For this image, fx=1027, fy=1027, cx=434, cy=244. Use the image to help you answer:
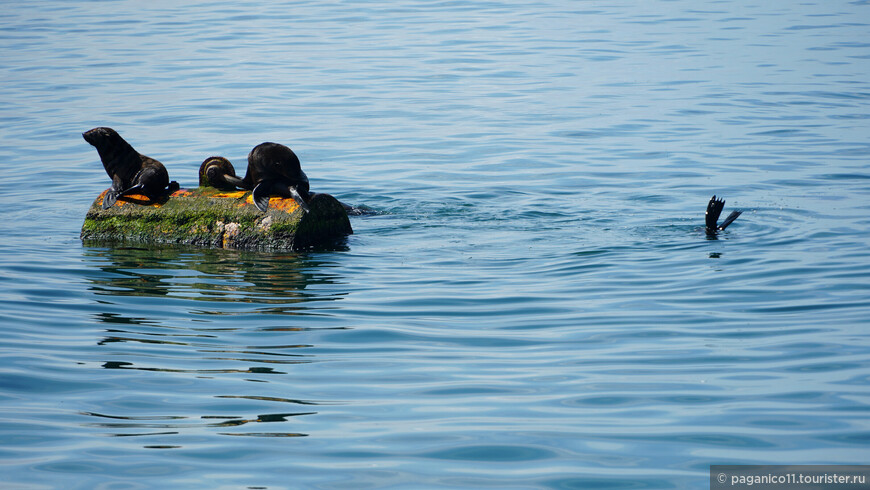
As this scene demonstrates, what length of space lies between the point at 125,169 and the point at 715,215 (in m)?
6.39

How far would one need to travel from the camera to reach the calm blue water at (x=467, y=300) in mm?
5234

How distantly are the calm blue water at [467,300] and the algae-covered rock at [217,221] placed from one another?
Answer: 0.32 meters

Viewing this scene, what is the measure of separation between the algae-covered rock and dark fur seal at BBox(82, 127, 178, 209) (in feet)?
0.38

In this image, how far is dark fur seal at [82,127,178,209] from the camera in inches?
436

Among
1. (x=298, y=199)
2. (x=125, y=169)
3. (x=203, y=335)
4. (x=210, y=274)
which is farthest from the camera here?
(x=125, y=169)

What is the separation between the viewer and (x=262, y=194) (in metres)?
10.8

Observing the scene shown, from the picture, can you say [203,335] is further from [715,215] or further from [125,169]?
[715,215]

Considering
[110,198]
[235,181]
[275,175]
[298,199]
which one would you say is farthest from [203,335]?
[110,198]

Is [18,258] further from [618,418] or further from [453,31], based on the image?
[453,31]

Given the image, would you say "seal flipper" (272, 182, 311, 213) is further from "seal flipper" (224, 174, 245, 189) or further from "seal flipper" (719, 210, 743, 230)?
"seal flipper" (719, 210, 743, 230)

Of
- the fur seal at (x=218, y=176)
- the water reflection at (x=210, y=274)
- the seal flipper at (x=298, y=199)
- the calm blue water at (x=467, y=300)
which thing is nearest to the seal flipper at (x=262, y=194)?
the seal flipper at (x=298, y=199)

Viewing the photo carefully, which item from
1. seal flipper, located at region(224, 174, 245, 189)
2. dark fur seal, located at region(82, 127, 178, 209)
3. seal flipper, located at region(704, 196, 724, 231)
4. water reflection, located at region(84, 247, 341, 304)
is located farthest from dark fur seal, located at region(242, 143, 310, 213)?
seal flipper, located at region(704, 196, 724, 231)

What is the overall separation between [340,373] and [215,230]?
15.7 ft

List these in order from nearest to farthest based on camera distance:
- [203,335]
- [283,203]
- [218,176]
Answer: [203,335]
[283,203]
[218,176]
